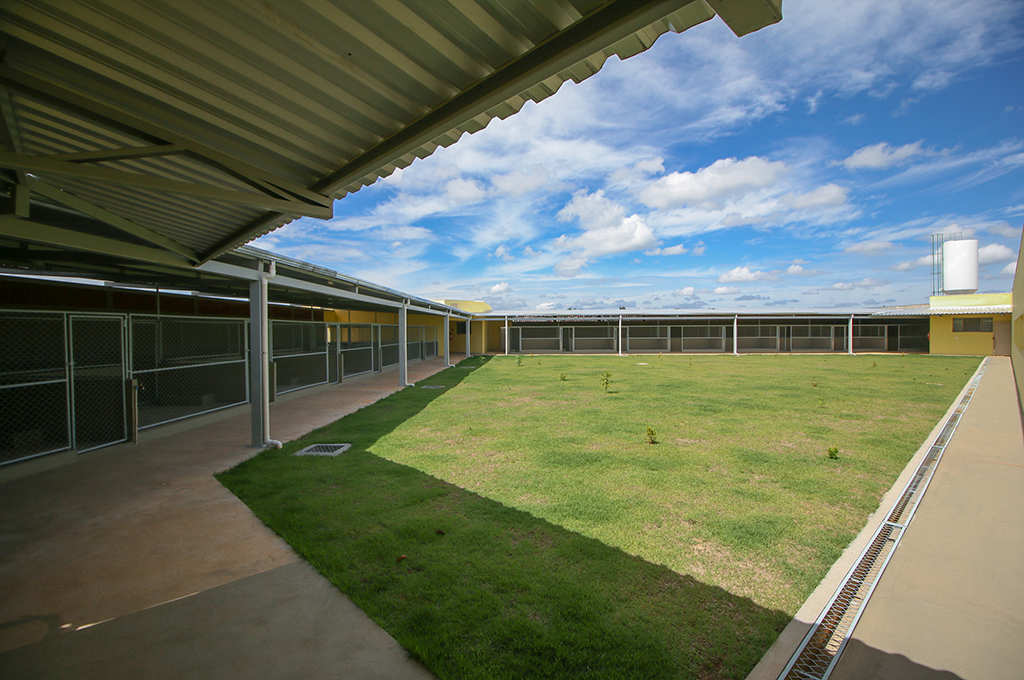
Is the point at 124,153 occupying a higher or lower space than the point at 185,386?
higher

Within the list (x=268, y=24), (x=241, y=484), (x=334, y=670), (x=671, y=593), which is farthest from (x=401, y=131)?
(x=241, y=484)

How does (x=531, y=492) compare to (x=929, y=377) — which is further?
(x=929, y=377)

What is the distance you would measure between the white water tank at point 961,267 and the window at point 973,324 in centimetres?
1681

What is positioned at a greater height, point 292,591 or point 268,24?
point 268,24

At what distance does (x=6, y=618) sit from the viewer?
303 cm

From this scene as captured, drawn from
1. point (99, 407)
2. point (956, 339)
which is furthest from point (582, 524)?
point (956, 339)

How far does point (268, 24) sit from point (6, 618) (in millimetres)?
4080

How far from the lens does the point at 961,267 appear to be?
4353 centimetres

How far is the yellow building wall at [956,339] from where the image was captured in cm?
2984

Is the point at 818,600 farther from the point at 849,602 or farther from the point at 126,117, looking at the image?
the point at 126,117

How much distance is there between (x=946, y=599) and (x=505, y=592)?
3024mm

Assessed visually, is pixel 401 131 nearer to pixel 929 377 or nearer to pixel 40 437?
pixel 40 437

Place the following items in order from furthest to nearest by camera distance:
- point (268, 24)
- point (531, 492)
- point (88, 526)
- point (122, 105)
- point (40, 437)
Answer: point (40, 437)
point (531, 492)
point (88, 526)
point (122, 105)
point (268, 24)

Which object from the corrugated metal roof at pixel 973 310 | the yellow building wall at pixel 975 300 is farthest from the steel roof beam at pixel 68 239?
the yellow building wall at pixel 975 300
